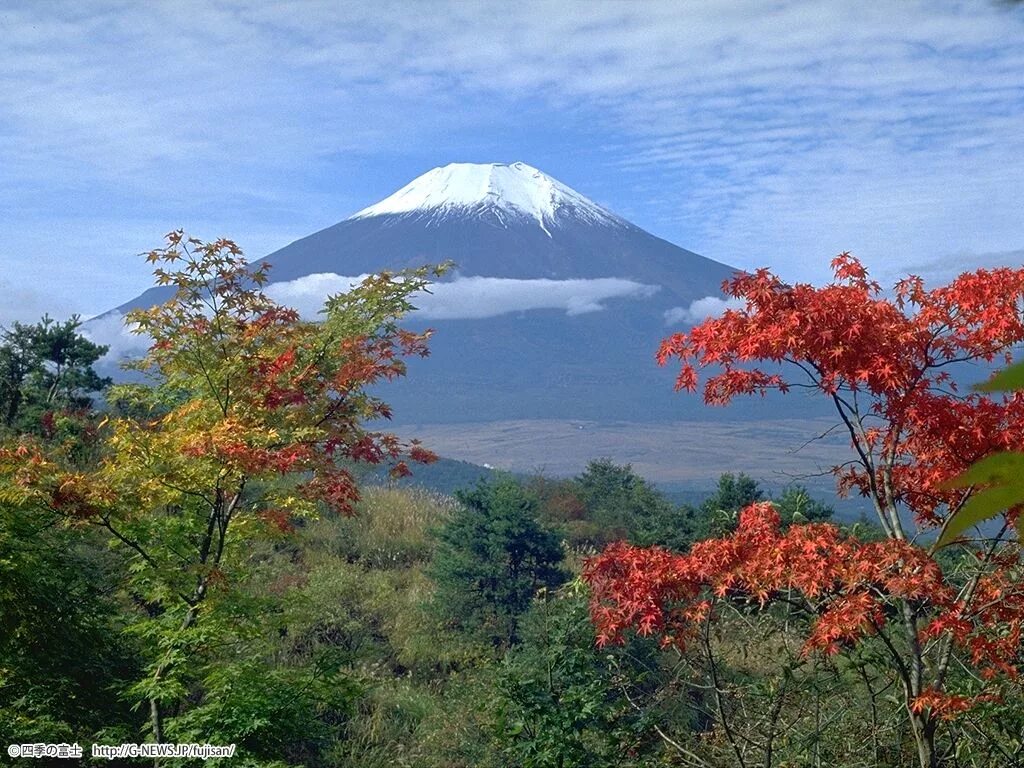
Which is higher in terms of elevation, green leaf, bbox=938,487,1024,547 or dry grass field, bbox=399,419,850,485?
green leaf, bbox=938,487,1024,547

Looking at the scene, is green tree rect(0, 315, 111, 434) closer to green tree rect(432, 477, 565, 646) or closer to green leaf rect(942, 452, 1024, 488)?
green tree rect(432, 477, 565, 646)

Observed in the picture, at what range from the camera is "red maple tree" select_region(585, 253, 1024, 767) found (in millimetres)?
4680

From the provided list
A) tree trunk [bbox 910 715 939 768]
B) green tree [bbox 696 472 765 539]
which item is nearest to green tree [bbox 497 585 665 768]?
tree trunk [bbox 910 715 939 768]

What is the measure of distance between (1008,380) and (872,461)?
489cm

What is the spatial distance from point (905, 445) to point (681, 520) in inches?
477

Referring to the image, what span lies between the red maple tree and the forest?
0.02 m

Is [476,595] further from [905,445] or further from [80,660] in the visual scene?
[905,445]

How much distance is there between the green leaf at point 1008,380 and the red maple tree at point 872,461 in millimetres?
4039

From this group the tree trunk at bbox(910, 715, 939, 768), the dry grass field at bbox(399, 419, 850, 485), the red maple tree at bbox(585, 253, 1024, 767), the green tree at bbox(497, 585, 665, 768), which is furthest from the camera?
the dry grass field at bbox(399, 419, 850, 485)

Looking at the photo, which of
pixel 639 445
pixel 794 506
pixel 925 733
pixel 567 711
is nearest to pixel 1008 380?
pixel 925 733

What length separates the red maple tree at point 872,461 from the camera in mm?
4680

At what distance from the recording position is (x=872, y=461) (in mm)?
5293

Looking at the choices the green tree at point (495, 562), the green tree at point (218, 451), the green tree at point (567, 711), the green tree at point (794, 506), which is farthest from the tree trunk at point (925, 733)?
the green tree at point (495, 562)

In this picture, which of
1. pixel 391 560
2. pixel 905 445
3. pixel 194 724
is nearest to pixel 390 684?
pixel 391 560
